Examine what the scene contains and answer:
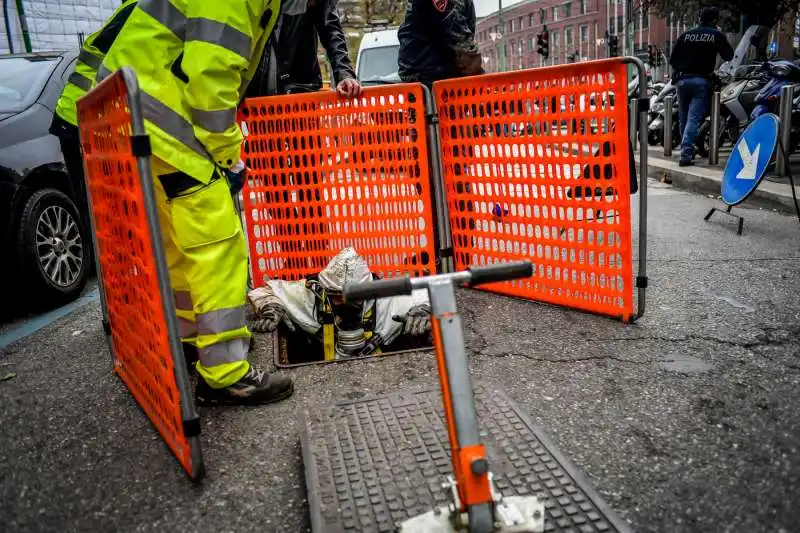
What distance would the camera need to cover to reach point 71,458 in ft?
7.89

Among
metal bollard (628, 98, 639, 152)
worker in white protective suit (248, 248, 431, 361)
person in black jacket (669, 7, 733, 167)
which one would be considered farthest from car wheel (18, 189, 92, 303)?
person in black jacket (669, 7, 733, 167)

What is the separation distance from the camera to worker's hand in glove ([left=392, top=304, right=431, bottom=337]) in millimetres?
3475

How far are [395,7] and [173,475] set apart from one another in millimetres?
41115

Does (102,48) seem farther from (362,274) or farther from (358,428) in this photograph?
(358,428)

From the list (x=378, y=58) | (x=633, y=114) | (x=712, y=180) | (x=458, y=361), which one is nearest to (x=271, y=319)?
(x=458, y=361)

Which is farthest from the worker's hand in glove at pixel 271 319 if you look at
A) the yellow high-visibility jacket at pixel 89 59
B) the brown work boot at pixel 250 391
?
the yellow high-visibility jacket at pixel 89 59

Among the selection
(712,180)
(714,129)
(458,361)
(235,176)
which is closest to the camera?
(458,361)

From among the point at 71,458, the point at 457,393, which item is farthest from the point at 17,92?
the point at 457,393

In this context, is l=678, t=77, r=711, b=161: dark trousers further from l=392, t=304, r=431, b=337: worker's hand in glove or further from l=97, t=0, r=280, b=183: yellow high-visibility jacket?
l=97, t=0, r=280, b=183: yellow high-visibility jacket

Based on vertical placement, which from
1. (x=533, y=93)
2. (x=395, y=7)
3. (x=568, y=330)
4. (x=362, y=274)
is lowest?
(x=568, y=330)

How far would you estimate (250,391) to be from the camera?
268 cm

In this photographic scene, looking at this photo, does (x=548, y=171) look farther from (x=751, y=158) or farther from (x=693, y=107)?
(x=693, y=107)

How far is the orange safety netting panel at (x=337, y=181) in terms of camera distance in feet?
12.7

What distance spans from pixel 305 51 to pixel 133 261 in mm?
2346
